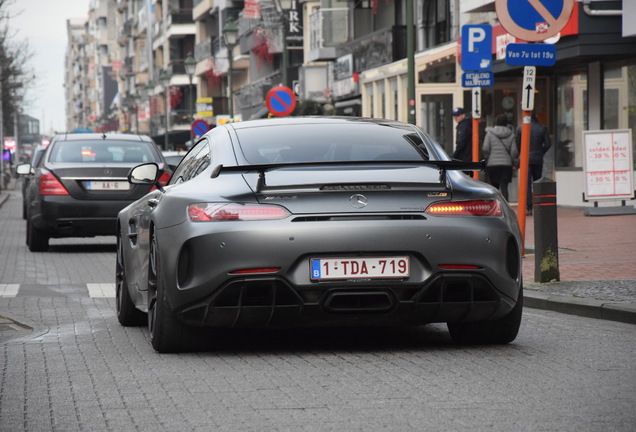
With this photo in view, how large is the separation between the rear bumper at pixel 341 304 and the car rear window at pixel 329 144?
0.94 meters

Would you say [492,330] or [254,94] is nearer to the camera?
[492,330]

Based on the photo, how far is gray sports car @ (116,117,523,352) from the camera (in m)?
7.31

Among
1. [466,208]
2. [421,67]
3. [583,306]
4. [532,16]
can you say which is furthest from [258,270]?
[421,67]

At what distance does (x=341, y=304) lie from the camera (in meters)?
7.43

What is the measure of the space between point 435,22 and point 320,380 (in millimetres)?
31221

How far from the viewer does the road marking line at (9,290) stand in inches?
492

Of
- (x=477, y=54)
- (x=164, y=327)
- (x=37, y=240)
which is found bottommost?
(x=37, y=240)

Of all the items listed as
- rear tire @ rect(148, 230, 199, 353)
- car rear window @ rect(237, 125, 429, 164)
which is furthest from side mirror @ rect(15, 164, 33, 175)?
rear tire @ rect(148, 230, 199, 353)

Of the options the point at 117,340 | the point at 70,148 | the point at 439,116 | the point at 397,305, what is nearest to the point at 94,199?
the point at 70,148

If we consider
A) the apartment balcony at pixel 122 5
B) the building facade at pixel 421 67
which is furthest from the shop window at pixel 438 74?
the apartment balcony at pixel 122 5

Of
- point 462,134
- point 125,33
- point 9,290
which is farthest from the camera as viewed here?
point 125,33

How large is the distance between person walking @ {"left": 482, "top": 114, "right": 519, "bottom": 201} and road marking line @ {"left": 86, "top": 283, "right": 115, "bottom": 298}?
12441 mm

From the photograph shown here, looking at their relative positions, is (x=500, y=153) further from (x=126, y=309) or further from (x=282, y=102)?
(x=126, y=309)

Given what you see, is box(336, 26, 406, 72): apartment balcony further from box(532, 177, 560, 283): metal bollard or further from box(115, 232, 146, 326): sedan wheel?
box(115, 232, 146, 326): sedan wheel
